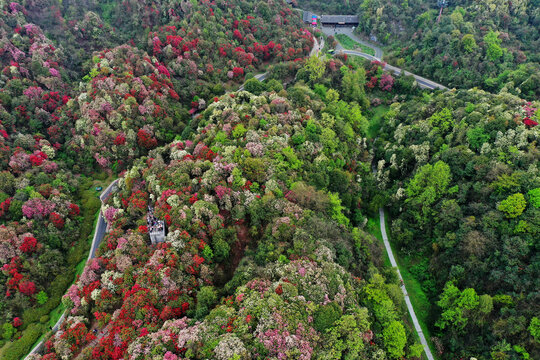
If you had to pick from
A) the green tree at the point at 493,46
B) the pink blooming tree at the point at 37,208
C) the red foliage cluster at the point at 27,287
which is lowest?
the red foliage cluster at the point at 27,287

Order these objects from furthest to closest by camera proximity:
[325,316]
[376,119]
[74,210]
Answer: [376,119] < [74,210] < [325,316]

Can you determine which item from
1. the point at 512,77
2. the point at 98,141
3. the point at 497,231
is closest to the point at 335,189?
the point at 497,231

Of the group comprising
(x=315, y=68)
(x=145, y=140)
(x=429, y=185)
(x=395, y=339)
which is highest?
(x=315, y=68)

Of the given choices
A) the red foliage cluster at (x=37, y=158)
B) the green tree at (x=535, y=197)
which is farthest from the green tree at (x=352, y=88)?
the red foliage cluster at (x=37, y=158)

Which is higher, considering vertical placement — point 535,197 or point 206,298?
point 535,197

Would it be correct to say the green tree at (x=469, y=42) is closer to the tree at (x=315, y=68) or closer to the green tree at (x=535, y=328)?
the tree at (x=315, y=68)

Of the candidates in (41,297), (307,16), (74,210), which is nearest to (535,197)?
(41,297)

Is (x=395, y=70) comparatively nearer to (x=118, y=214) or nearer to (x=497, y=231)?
(x=497, y=231)

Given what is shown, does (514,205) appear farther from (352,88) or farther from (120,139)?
(120,139)
